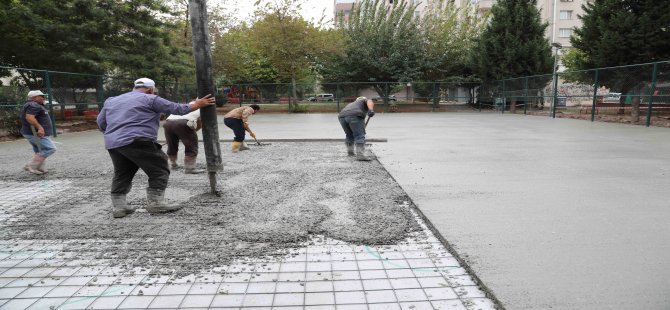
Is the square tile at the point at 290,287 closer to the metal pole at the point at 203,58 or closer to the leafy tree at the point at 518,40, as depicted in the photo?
the metal pole at the point at 203,58

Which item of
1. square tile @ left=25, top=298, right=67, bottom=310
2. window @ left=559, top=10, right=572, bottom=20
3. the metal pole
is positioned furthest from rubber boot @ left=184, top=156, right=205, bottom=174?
window @ left=559, top=10, right=572, bottom=20

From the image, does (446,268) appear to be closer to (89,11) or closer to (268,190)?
(268,190)

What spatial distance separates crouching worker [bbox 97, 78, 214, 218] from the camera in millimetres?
4195

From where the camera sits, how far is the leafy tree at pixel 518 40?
21.9 meters

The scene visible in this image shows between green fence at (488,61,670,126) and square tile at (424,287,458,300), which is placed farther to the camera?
green fence at (488,61,670,126)

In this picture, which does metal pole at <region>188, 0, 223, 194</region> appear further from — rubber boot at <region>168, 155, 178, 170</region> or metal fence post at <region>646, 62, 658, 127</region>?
metal fence post at <region>646, 62, 658, 127</region>

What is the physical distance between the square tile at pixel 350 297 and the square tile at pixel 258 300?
16.7 inches

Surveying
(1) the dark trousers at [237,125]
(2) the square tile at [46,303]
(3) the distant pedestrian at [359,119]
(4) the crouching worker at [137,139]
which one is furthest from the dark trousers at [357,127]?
(2) the square tile at [46,303]

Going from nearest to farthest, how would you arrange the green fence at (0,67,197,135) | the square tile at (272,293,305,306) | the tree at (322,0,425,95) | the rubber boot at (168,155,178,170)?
the square tile at (272,293,305,306) < the rubber boot at (168,155,178,170) < the green fence at (0,67,197,135) < the tree at (322,0,425,95)

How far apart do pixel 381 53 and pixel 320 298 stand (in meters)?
24.7

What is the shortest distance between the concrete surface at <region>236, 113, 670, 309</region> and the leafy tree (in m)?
14.8

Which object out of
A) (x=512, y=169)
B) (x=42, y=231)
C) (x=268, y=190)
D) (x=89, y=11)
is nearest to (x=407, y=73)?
(x=89, y=11)

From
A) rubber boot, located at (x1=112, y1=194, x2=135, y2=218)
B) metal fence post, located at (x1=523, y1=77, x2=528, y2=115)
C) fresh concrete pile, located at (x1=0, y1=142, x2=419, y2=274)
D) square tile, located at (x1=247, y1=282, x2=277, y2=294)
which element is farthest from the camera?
metal fence post, located at (x1=523, y1=77, x2=528, y2=115)

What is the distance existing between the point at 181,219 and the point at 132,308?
178 centimetres
